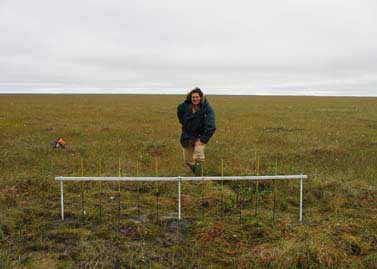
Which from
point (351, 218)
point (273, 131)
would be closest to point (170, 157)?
point (351, 218)

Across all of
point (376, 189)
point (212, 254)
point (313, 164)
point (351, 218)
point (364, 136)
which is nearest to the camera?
point (212, 254)

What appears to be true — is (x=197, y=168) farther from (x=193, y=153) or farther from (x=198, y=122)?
(x=198, y=122)

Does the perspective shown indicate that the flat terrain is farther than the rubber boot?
No

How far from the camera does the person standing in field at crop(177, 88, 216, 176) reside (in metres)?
6.57

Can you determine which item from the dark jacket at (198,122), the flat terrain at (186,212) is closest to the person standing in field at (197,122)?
the dark jacket at (198,122)

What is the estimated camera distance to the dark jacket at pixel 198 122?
6.58 metres

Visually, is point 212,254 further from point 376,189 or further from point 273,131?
point 273,131

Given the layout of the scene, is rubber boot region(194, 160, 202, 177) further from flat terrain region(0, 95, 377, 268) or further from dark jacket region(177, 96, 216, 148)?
dark jacket region(177, 96, 216, 148)

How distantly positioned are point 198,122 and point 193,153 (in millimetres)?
732

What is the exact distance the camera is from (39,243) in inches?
163

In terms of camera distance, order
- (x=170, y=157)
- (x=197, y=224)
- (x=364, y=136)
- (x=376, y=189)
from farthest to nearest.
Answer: (x=364, y=136), (x=170, y=157), (x=376, y=189), (x=197, y=224)

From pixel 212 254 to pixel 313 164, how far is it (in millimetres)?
5254

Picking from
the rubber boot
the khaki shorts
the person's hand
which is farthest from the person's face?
the rubber boot

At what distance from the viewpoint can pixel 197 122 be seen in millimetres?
6699
